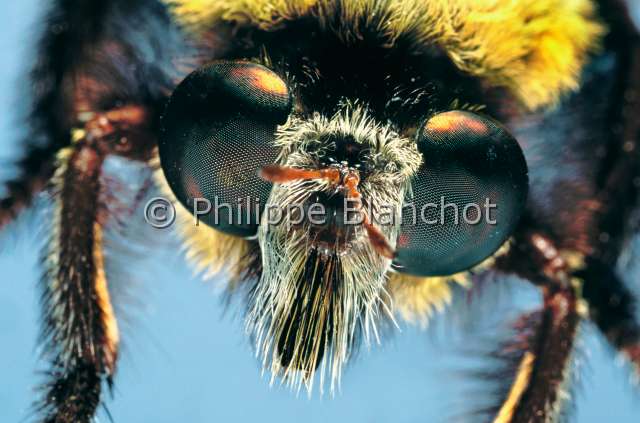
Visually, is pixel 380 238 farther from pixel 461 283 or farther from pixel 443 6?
pixel 461 283

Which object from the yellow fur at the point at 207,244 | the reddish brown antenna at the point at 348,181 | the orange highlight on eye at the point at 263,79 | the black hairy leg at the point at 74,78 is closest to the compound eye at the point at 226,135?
the orange highlight on eye at the point at 263,79

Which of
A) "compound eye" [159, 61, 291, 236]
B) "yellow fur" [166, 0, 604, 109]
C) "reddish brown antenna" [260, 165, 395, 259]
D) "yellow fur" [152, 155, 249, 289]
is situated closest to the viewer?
"reddish brown antenna" [260, 165, 395, 259]

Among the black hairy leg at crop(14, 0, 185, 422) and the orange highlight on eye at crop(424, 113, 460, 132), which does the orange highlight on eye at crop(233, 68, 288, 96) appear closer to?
the orange highlight on eye at crop(424, 113, 460, 132)

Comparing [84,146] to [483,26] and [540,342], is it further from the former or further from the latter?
[540,342]

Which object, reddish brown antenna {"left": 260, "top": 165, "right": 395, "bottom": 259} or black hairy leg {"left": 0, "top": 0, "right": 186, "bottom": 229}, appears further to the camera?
black hairy leg {"left": 0, "top": 0, "right": 186, "bottom": 229}

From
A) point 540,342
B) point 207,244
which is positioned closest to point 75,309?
point 207,244

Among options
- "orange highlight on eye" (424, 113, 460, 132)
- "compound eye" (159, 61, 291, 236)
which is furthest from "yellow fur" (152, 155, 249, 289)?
"orange highlight on eye" (424, 113, 460, 132)

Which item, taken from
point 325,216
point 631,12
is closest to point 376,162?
point 325,216

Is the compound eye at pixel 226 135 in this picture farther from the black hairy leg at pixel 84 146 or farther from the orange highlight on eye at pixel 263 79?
the black hairy leg at pixel 84 146
